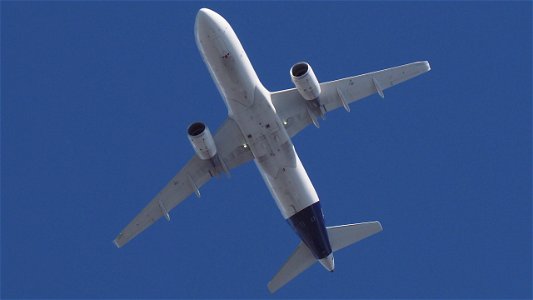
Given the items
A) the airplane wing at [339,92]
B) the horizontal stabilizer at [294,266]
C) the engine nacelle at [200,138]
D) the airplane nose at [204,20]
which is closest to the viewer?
the airplane nose at [204,20]

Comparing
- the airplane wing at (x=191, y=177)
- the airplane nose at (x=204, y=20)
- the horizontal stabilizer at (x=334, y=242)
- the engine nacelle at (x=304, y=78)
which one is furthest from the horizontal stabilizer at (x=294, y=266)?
the airplane nose at (x=204, y=20)

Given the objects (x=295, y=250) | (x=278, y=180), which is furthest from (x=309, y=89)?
(x=295, y=250)

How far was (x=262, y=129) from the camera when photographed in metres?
51.8

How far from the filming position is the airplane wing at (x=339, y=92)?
5291cm

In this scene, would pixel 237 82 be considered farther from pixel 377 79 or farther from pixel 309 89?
pixel 377 79

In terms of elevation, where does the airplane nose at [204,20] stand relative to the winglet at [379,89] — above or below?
above

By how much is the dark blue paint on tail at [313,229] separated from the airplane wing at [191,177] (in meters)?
4.52

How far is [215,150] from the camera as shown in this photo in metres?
52.5

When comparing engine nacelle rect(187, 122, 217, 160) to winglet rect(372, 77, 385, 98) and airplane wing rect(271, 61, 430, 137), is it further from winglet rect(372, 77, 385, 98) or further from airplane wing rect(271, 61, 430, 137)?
winglet rect(372, 77, 385, 98)

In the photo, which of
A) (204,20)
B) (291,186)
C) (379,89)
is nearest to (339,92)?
(379,89)

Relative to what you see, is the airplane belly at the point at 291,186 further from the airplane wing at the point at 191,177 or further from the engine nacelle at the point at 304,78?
the engine nacelle at the point at 304,78

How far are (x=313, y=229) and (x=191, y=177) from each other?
789cm

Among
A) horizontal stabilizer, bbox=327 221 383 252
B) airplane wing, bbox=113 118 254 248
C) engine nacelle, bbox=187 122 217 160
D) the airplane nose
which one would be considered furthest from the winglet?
the airplane nose

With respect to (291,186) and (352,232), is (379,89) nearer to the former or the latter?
(291,186)
